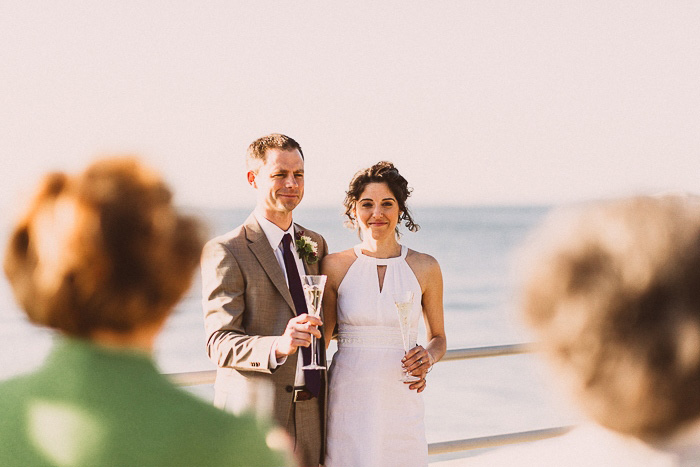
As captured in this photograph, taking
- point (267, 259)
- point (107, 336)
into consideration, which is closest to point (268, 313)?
point (267, 259)

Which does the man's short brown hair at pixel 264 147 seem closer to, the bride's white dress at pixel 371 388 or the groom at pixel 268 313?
the groom at pixel 268 313

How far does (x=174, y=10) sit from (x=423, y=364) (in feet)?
89.6

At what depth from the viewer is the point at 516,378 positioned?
15.3 meters

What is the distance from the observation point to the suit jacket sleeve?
3691 mm

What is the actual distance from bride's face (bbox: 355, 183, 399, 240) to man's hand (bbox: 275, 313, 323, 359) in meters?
1.07

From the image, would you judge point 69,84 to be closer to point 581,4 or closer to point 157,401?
point 581,4

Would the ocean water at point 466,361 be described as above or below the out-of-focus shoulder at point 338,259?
below

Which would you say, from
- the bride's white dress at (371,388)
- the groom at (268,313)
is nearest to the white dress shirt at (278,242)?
the groom at (268,313)

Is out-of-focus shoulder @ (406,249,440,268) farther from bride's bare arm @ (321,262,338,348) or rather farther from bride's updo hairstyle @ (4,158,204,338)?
bride's updo hairstyle @ (4,158,204,338)

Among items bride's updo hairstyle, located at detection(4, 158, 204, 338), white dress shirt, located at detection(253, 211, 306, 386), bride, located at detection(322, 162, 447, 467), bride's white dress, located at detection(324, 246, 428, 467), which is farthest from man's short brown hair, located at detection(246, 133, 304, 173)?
bride's updo hairstyle, located at detection(4, 158, 204, 338)

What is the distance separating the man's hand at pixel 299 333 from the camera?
348 cm

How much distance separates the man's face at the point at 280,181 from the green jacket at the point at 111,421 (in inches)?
102

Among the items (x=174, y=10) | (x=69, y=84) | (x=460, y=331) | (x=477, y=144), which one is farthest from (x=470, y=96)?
(x=460, y=331)

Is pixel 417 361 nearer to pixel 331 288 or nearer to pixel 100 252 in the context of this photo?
pixel 331 288
